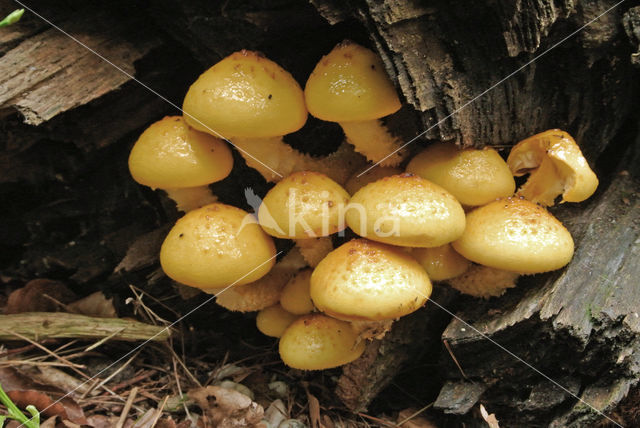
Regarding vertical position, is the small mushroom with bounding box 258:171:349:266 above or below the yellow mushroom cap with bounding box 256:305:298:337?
above

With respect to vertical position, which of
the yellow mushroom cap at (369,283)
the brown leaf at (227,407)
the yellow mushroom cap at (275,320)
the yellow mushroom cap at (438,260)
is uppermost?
the yellow mushroom cap at (369,283)

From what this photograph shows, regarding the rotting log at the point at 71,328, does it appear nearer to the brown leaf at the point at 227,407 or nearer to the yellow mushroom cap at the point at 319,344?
the brown leaf at the point at 227,407

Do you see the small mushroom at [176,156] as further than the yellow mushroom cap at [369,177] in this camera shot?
No

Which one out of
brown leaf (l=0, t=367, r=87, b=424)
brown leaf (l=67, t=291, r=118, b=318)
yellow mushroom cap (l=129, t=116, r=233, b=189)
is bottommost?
brown leaf (l=67, t=291, r=118, b=318)

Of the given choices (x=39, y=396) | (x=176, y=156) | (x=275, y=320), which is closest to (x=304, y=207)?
(x=176, y=156)

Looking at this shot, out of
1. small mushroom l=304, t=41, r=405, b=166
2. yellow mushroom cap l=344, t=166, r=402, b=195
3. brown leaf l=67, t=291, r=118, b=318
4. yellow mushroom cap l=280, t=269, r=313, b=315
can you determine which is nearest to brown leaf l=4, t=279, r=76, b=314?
brown leaf l=67, t=291, r=118, b=318

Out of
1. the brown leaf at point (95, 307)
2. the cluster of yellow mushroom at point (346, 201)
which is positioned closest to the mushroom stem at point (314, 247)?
the cluster of yellow mushroom at point (346, 201)

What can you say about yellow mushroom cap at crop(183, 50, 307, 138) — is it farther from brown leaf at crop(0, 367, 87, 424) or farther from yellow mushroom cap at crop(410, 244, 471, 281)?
brown leaf at crop(0, 367, 87, 424)
